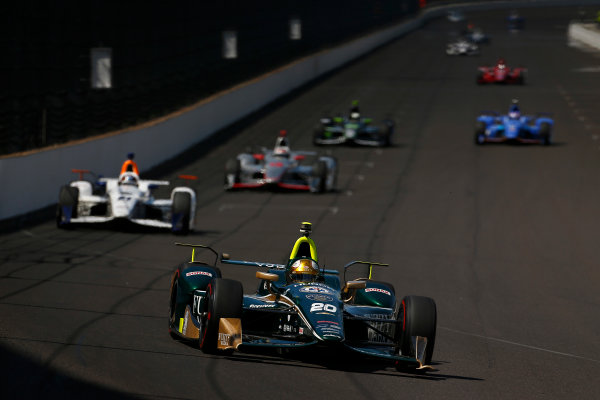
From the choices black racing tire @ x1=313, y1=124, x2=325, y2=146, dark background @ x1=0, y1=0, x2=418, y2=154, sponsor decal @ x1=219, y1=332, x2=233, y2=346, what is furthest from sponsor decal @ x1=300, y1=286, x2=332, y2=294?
black racing tire @ x1=313, y1=124, x2=325, y2=146

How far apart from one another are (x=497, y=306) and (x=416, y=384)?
5841 mm

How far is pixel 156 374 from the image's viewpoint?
10219mm

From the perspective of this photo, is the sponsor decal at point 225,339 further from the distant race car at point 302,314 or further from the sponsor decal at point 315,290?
the sponsor decal at point 315,290


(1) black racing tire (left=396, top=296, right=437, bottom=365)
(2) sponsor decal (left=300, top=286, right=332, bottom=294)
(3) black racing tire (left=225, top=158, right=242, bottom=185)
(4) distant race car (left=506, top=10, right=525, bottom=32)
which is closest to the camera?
(1) black racing tire (left=396, top=296, right=437, bottom=365)

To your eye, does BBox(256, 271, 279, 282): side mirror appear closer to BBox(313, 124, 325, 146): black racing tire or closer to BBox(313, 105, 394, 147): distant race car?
BBox(313, 105, 394, 147): distant race car

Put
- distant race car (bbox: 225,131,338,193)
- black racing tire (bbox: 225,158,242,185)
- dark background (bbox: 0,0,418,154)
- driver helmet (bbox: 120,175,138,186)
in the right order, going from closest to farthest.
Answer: driver helmet (bbox: 120,175,138,186) < dark background (bbox: 0,0,418,154) < distant race car (bbox: 225,131,338,193) < black racing tire (bbox: 225,158,242,185)

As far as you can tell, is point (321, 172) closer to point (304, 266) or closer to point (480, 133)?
point (480, 133)

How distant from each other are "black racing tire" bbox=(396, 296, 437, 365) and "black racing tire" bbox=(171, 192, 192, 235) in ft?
36.6

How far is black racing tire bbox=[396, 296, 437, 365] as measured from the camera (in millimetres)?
11195

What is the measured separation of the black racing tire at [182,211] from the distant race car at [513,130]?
19817 mm

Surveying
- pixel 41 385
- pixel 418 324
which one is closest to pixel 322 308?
pixel 418 324

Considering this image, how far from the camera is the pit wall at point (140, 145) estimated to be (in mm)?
23513

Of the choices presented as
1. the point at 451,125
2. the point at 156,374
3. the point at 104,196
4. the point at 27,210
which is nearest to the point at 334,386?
the point at 156,374

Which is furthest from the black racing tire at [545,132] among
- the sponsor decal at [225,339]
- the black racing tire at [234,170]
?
the sponsor decal at [225,339]
